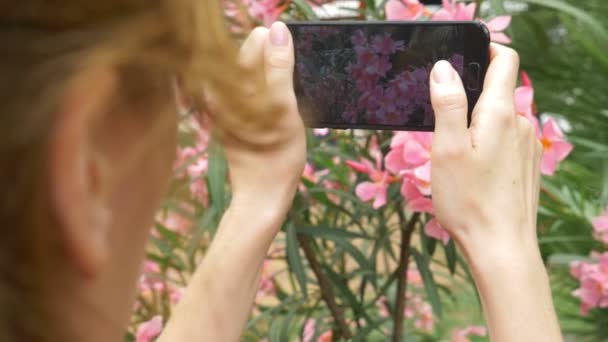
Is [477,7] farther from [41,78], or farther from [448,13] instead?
[41,78]

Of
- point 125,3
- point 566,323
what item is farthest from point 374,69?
point 566,323

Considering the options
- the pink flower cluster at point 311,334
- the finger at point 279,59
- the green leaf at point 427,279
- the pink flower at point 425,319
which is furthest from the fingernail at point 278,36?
the pink flower at point 425,319

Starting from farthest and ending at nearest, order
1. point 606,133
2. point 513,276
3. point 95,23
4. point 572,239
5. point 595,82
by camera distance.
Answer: point 595,82, point 606,133, point 572,239, point 513,276, point 95,23

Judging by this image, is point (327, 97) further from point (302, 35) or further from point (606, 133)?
point (606, 133)

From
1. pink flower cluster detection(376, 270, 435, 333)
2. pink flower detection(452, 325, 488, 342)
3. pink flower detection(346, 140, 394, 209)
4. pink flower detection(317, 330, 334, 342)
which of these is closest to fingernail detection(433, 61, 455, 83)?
pink flower detection(346, 140, 394, 209)

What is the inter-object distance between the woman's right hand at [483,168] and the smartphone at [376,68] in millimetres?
60

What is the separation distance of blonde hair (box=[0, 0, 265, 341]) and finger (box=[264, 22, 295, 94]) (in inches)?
12.1

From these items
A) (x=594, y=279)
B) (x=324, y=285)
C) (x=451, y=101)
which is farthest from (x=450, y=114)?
(x=594, y=279)

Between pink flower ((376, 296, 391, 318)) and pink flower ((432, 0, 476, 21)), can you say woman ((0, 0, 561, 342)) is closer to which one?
pink flower ((432, 0, 476, 21))

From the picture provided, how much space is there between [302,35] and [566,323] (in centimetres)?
150

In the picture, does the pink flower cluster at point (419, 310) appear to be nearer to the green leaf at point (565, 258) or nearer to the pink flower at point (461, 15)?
the green leaf at point (565, 258)

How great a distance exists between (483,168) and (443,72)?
86 millimetres

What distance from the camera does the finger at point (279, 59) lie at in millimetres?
686

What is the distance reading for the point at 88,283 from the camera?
374 mm
